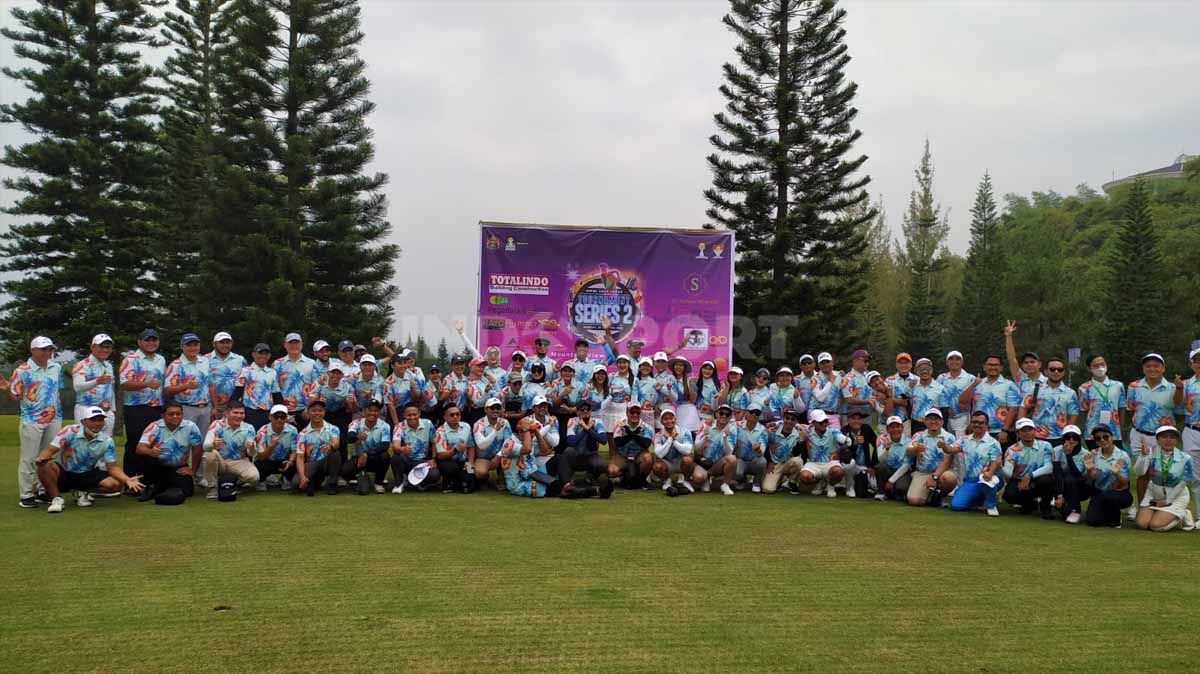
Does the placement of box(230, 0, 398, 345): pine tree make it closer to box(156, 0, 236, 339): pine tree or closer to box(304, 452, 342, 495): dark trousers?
box(156, 0, 236, 339): pine tree

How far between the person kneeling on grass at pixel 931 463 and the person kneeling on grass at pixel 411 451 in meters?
4.28

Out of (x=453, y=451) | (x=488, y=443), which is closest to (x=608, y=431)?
(x=488, y=443)

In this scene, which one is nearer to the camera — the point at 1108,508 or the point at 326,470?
the point at 1108,508

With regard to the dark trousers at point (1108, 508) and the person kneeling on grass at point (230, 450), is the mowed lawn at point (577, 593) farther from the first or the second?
the person kneeling on grass at point (230, 450)

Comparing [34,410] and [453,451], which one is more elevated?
[34,410]

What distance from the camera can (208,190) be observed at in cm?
1841

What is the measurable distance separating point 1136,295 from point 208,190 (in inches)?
974

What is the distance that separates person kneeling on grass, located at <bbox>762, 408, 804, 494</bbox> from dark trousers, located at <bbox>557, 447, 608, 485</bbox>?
1.61 meters

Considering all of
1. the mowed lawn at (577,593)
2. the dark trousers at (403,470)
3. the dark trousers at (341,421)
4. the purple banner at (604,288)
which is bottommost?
the mowed lawn at (577,593)

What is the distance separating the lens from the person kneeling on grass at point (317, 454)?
22.9 feet

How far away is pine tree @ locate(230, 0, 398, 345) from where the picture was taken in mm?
17602

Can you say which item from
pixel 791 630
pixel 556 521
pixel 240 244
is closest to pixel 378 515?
pixel 556 521

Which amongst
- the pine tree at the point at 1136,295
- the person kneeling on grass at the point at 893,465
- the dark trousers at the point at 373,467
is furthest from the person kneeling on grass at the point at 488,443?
the pine tree at the point at 1136,295

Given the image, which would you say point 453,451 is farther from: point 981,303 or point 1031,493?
point 981,303
